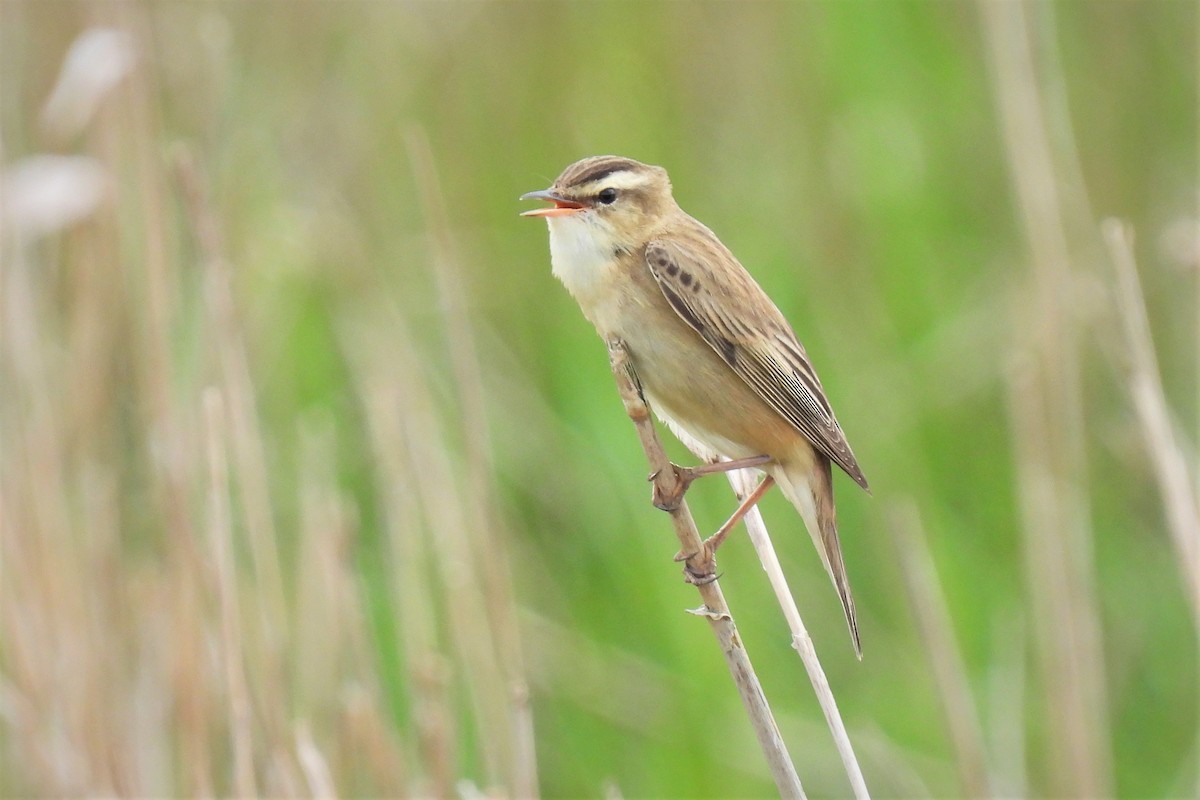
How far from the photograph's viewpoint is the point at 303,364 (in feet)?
14.9

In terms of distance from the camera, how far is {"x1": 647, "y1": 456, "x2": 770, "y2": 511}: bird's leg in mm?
2658

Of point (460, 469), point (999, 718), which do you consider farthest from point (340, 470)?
point (999, 718)

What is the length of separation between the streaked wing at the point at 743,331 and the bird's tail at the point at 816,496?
0.30 ft

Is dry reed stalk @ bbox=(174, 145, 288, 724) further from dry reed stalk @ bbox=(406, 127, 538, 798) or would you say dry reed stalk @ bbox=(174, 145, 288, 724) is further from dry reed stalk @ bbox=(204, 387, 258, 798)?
dry reed stalk @ bbox=(406, 127, 538, 798)

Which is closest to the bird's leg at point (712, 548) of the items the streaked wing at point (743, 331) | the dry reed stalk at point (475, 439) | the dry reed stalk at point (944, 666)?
the streaked wing at point (743, 331)

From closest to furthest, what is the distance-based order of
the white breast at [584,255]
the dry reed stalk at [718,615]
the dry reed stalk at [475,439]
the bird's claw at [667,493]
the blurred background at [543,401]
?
the dry reed stalk at [718,615] → the bird's claw at [667,493] → the dry reed stalk at [475,439] → the white breast at [584,255] → the blurred background at [543,401]

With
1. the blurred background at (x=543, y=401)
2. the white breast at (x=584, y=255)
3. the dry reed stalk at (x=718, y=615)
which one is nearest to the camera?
the dry reed stalk at (x=718, y=615)

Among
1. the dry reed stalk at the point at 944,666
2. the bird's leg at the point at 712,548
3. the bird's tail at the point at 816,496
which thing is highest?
the bird's leg at the point at 712,548

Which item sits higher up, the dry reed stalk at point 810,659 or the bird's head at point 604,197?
the bird's head at point 604,197

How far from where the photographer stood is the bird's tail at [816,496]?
10.8 feet

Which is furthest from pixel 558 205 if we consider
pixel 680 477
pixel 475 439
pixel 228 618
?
pixel 228 618

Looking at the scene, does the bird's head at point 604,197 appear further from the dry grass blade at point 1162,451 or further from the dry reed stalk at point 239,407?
the dry grass blade at point 1162,451

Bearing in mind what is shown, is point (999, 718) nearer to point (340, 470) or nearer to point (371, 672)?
point (371, 672)

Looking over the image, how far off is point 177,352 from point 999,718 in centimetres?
240
